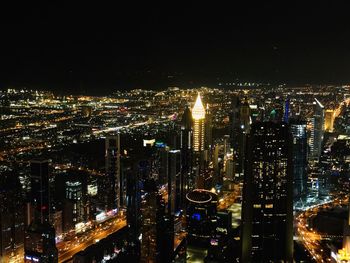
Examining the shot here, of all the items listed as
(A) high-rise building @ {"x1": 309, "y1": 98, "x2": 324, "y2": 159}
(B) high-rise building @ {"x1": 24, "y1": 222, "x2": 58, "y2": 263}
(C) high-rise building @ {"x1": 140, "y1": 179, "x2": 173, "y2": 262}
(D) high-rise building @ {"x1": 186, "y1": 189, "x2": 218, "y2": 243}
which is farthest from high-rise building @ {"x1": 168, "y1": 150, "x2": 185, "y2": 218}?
(A) high-rise building @ {"x1": 309, "y1": 98, "x2": 324, "y2": 159}

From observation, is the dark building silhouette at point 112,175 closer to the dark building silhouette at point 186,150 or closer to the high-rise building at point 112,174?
the high-rise building at point 112,174

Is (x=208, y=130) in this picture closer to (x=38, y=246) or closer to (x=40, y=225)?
(x=40, y=225)

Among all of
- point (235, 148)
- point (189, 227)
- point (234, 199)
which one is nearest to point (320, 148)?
point (235, 148)

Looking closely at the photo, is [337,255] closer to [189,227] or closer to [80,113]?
[189,227]

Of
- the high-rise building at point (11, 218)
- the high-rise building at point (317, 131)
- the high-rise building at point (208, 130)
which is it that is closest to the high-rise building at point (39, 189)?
the high-rise building at point (11, 218)

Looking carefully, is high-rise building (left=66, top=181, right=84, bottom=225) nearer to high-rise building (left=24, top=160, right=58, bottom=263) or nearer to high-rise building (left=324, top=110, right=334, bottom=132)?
high-rise building (left=24, top=160, right=58, bottom=263)
